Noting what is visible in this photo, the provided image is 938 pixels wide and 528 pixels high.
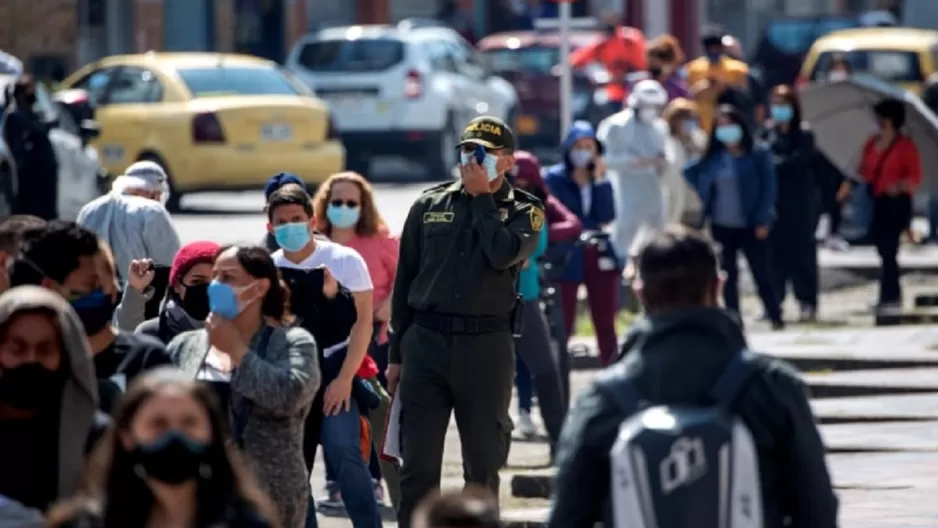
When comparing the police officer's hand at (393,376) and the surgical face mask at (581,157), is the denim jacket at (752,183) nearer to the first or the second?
the surgical face mask at (581,157)

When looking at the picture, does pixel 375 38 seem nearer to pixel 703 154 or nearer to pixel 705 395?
pixel 703 154

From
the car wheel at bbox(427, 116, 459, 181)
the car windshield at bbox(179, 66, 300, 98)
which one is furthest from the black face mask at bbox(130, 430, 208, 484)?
the car wheel at bbox(427, 116, 459, 181)

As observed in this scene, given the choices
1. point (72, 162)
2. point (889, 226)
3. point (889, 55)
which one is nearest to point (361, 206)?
point (889, 226)

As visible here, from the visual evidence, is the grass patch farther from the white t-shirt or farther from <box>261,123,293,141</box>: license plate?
the white t-shirt

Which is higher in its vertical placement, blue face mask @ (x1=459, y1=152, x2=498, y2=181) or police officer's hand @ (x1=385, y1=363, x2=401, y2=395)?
blue face mask @ (x1=459, y1=152, x2=498, y2=181)

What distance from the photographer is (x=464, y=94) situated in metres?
29.9

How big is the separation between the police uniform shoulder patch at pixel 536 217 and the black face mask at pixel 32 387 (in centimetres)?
360

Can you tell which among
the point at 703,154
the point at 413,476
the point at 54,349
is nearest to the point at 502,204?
the point at 413,476

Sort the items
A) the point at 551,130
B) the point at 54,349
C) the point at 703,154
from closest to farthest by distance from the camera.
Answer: the point at 54,349
the point at 703,154
the point at 551,130

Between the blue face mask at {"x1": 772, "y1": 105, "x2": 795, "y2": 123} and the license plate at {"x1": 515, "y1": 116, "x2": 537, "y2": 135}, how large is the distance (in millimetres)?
13953

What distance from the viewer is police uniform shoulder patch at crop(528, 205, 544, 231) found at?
951 centimetres

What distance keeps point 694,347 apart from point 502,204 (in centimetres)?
385

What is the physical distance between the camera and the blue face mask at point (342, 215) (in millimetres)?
11148

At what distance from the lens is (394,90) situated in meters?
29.7
